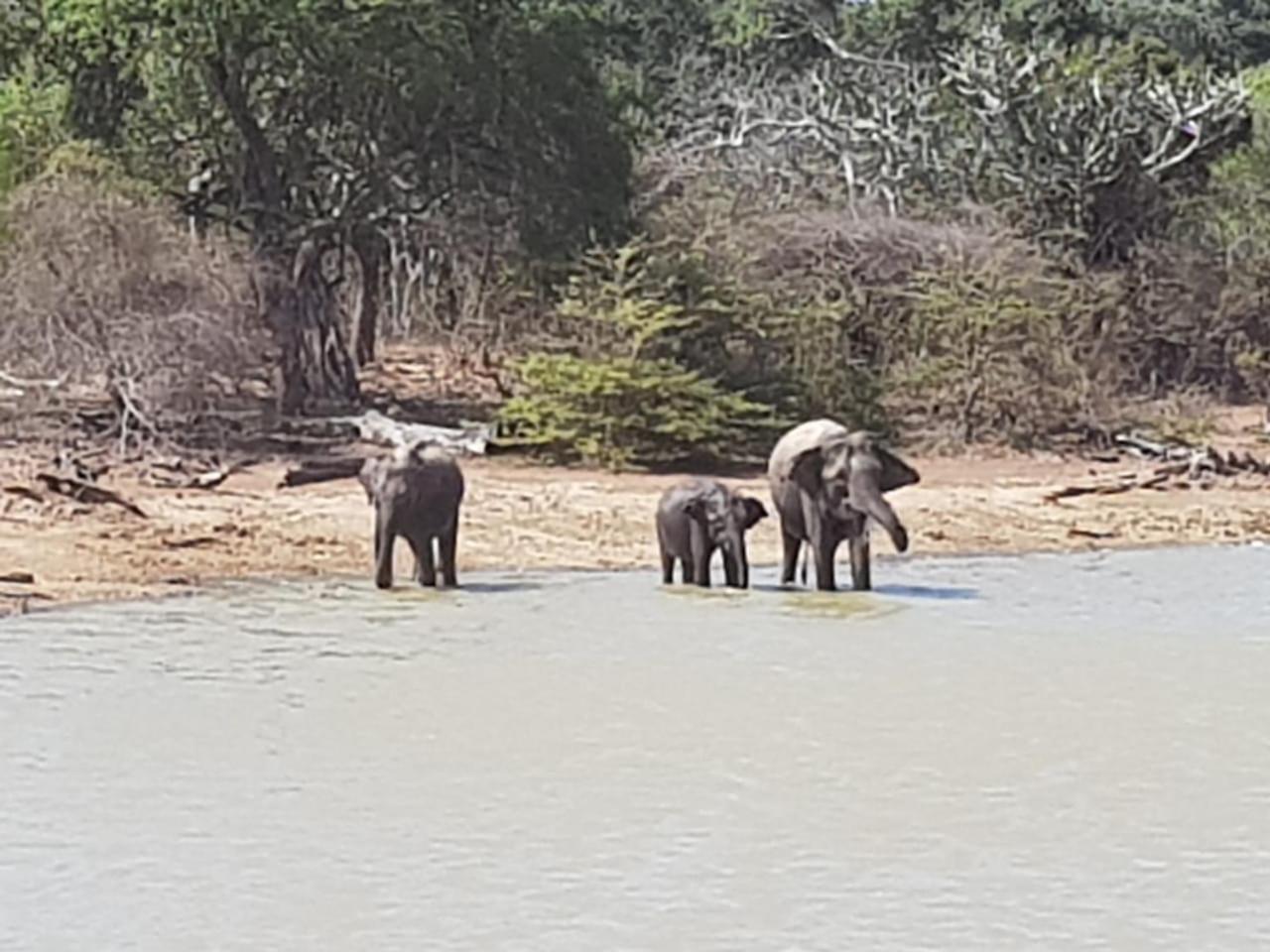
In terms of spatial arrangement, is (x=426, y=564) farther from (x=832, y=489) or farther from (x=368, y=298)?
(x=368, y=298)

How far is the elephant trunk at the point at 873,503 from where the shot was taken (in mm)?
15492

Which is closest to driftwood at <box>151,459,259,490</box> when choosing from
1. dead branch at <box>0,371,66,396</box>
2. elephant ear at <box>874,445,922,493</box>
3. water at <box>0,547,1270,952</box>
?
dead branch at <box>0,371,66,396</box>

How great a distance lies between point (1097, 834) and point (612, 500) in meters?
11.4

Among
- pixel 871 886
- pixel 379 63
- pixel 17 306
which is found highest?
pixel 379 63

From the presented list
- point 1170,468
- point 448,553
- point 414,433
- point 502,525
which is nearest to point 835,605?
point 448,553

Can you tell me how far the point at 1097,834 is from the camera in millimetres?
9461

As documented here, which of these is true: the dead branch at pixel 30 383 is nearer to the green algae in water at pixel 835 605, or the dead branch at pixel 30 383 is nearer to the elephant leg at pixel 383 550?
the elephant leg at pixel 383 550

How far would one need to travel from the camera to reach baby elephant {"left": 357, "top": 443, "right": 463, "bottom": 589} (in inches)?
623

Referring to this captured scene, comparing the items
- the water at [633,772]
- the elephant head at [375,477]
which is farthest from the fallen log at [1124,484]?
the elephant head at [375,477]

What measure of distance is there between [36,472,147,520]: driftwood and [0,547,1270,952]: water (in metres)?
2.48

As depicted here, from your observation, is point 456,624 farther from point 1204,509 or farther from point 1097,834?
point 1204,509

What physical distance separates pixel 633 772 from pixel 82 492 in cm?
905

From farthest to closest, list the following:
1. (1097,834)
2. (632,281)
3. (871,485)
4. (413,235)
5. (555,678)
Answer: (413,235)
(632,281)
(871,485)
(555,678)
(1097,834)

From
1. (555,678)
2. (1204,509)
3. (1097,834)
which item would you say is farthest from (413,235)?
(1097,834)
